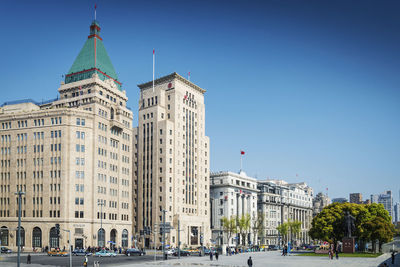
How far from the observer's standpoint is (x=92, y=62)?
132 metres

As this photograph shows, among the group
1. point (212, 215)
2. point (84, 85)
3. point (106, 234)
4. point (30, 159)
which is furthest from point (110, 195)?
point (212, 215)

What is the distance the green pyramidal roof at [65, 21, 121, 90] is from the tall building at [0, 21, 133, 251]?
21.6 inches

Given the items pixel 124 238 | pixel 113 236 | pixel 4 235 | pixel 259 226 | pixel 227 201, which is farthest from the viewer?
pixel 259 226

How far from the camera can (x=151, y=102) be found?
15375 centimetres

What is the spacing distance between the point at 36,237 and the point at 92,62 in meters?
52.4

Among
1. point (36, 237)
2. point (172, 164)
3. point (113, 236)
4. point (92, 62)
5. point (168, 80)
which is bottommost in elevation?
point (113, 236)

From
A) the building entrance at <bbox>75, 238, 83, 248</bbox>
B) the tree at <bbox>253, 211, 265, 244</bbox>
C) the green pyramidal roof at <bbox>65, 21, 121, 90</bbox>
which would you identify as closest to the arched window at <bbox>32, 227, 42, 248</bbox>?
the building entrance at <bbox>75, 238, 83, 248</bbox>

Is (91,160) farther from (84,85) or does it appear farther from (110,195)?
(84,85)

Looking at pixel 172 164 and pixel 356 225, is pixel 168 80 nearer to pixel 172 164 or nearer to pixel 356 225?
pixel 172 164

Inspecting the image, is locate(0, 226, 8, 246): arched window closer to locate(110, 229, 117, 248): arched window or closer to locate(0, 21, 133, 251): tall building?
locate(0, 21, 133, 251): tall building

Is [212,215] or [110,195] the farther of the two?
[212,215]

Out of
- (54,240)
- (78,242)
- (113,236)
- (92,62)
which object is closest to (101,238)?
(78,242)

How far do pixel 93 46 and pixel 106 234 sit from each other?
5614 cm

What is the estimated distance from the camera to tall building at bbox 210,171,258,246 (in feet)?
549
